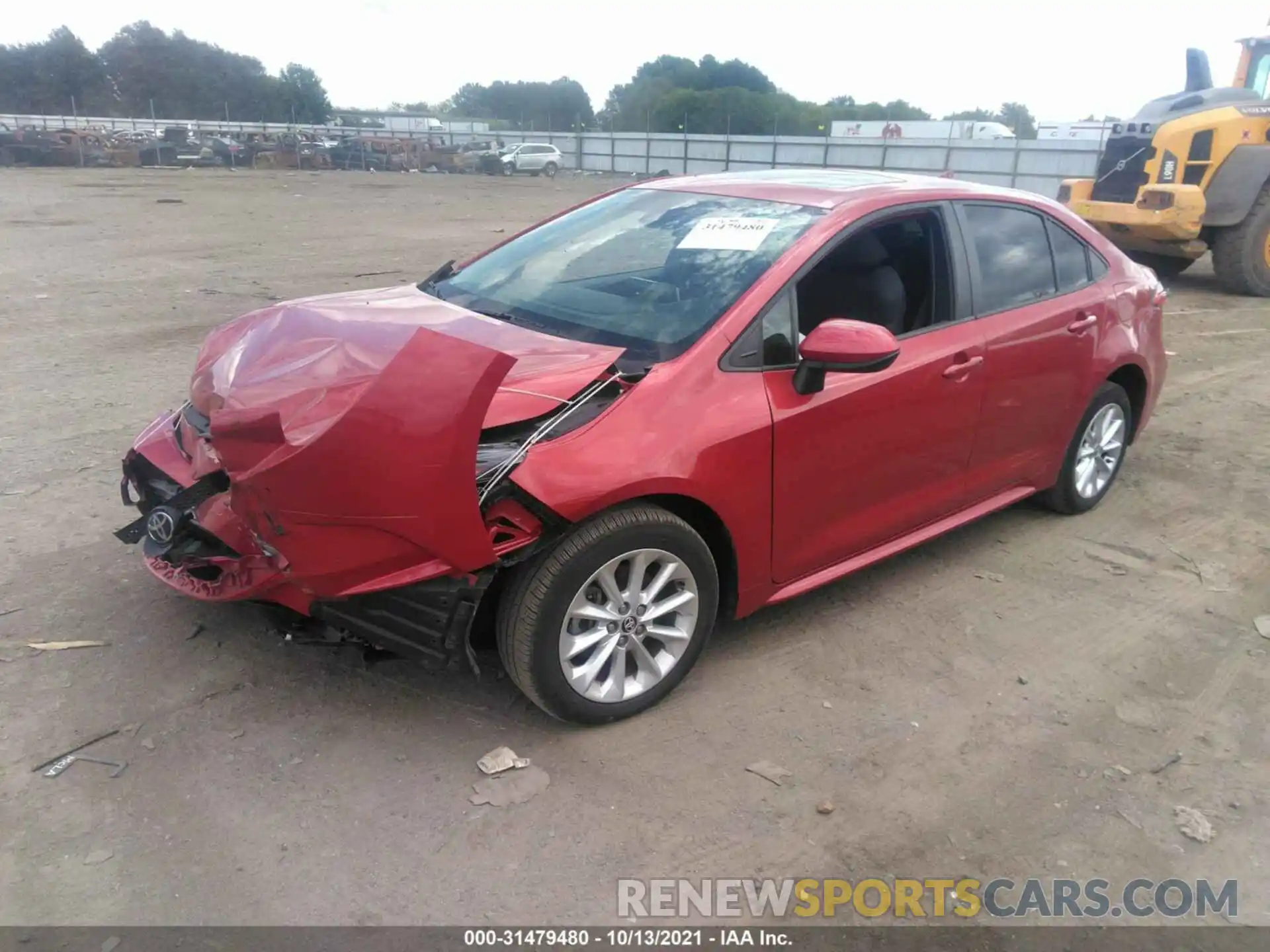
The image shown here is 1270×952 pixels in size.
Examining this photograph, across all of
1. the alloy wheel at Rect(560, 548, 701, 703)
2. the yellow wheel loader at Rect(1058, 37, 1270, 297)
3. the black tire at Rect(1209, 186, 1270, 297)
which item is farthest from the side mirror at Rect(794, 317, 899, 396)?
the black tire at Rect(1209, 186, 1270, 297)

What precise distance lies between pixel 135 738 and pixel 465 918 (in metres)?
1.32

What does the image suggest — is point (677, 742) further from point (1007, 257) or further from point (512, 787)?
point (1007, 257)

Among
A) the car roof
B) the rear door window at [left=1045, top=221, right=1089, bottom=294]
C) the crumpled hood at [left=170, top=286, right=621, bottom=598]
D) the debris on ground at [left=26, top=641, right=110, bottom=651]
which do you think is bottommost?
the debris on ground at [left=26, top=641, right=110, bottom=651]

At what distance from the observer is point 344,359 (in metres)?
2.86

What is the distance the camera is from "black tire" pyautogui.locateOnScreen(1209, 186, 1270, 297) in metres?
10.7

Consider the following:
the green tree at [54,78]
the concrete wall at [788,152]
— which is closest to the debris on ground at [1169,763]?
the concrete wall at [788,152]

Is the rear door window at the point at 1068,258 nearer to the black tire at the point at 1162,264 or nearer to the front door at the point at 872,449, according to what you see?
the front door at the point at 872,449

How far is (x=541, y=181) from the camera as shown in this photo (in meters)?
36.8

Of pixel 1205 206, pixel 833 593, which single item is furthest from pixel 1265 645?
pixel 1205 206

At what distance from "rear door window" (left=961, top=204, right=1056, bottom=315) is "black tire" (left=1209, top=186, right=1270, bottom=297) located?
8.10m

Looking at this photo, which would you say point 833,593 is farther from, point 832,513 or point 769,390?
point 769,390

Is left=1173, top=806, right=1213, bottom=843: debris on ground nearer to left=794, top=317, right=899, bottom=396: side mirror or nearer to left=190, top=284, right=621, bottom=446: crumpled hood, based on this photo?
left=794, top=317, right=899, bottom=396: side mirror

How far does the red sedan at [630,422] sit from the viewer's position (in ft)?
8.75

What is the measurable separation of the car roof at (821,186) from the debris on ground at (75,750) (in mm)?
3000
